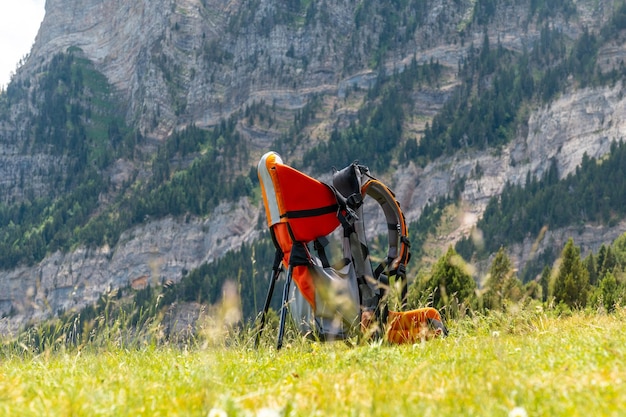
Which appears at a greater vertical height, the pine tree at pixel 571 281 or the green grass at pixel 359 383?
the green grass at pixel 359 383

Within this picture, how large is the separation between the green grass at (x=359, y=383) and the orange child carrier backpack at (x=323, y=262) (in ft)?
6.98

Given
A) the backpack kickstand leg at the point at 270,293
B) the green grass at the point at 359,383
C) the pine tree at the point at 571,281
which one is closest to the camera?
the green grass at the point at 359,383

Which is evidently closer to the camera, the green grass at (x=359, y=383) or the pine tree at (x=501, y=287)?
the green grass at (x=359, y=383)

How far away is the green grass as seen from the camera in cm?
367

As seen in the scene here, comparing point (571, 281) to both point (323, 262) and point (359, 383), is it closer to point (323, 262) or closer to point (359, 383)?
point (323, 262)

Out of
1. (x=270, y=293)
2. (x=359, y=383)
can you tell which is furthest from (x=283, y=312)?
(x=359, y=383)

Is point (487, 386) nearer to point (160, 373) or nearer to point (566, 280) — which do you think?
point (160, 373)

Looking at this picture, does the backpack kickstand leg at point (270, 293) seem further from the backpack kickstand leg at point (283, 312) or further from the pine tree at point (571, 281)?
the pine tree at point (571, 281)

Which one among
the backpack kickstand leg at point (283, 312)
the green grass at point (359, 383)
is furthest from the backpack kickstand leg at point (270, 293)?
the green grass at point (359, 383)

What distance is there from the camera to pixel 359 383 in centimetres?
451

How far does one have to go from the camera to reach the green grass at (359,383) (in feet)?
12.0

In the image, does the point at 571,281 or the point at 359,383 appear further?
the point at 571,281

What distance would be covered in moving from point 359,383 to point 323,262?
15.9 feet

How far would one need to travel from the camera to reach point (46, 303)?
21.8ft
